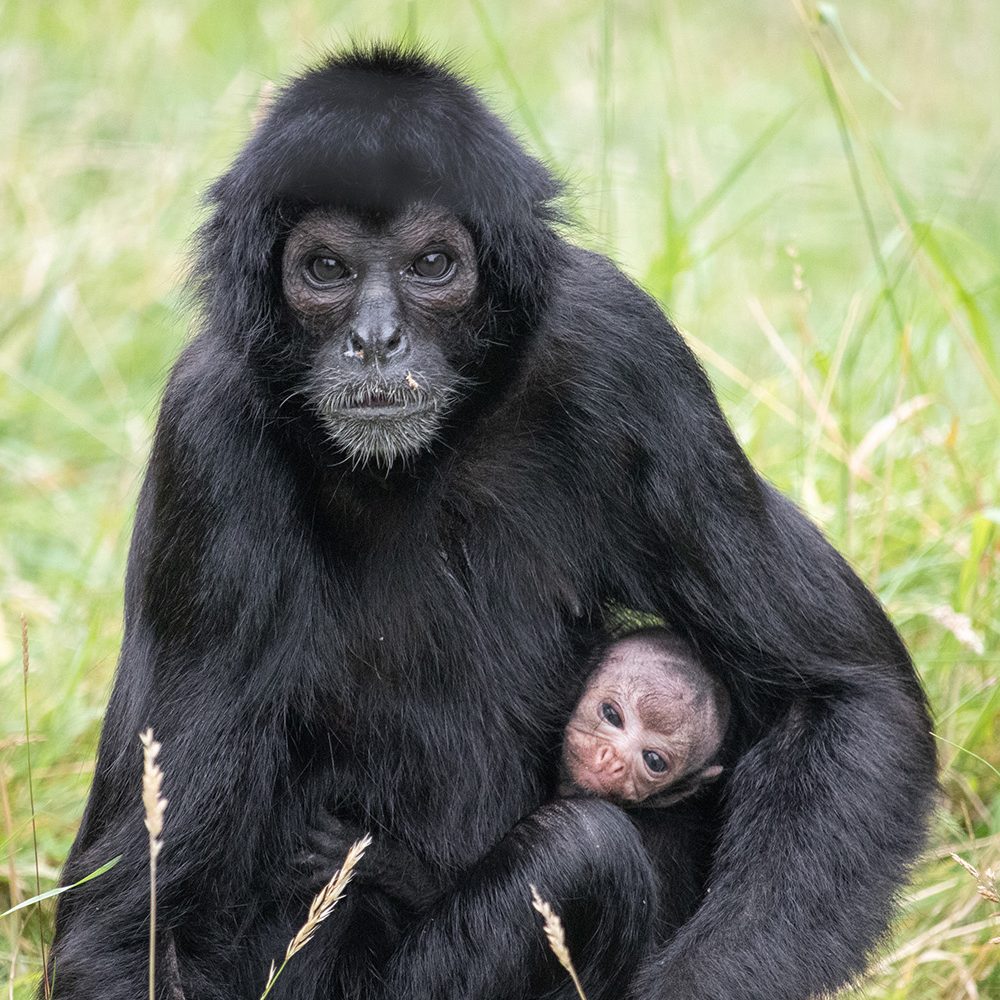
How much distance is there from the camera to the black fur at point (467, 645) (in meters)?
4.74

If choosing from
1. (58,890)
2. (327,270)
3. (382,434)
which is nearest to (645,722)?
(382,434)

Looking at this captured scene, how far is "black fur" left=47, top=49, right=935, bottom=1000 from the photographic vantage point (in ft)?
15.6

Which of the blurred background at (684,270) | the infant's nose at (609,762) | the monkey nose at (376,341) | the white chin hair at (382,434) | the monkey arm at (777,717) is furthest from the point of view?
the blurred background at (684,270)

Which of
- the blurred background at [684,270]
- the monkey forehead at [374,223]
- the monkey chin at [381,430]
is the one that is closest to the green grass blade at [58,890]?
the blurred background at [684,270]

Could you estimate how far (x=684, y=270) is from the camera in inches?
279

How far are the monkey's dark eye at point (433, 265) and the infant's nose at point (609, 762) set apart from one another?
5.04 feet

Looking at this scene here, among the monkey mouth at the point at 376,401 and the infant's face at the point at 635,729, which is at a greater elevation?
the monkey mouth at the point at 376,401

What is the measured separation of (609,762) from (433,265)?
162 centimetres

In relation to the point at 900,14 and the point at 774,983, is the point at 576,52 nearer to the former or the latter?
the point at 900,14

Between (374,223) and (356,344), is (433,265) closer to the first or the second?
(374,223)

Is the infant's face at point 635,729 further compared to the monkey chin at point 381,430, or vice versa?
the infant's face at point 635,729

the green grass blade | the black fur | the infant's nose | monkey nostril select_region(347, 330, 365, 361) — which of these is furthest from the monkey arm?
the green grass blade

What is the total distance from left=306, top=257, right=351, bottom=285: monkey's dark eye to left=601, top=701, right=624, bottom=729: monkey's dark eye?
1571 mm

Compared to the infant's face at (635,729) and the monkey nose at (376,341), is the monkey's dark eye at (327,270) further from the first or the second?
the infant's face at (635,729)
